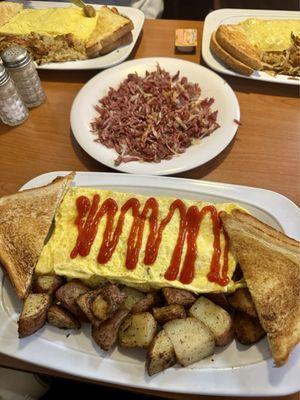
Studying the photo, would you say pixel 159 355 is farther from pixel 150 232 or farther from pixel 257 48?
pixel 257 48

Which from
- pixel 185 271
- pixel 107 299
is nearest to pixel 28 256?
pixel 107 299

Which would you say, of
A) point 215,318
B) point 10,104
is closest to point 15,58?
point 10,104

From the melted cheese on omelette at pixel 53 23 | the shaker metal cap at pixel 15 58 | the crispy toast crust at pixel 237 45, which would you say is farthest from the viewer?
the melted cheese on omelette at pixel 53 23

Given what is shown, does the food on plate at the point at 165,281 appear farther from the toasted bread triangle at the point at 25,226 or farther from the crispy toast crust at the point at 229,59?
the crispy toast crust at the point at 229,59

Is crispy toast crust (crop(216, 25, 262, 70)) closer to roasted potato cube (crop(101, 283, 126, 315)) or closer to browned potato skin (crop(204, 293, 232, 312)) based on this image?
browned potato skin (crop(204, 293, 232, 312))

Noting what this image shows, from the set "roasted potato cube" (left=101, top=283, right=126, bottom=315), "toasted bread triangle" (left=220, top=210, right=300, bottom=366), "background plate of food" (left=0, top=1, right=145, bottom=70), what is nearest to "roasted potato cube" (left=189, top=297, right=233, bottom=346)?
"toasted bread triangle" (left=220, top=210, right=300, bottom=366)

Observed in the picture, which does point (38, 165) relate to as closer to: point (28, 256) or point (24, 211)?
point (24, 211)

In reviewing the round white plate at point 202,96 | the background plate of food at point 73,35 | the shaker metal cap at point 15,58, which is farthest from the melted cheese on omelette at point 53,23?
the shaker metal cap at point 15,58
